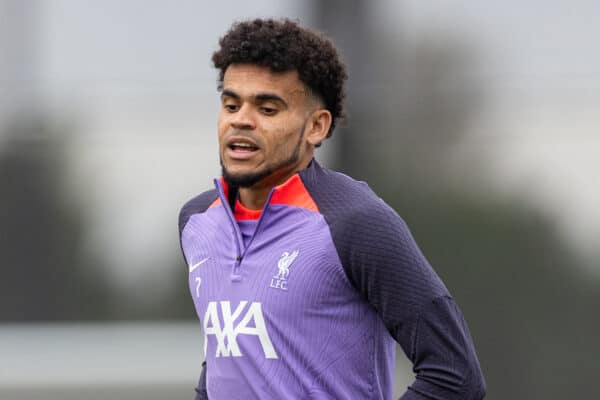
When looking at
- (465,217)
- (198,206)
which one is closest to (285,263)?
(198,206)

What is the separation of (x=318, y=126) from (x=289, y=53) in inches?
7.4

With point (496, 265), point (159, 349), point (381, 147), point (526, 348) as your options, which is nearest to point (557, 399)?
point (526, 348)

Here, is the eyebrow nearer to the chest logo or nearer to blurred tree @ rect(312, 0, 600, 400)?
the chest logo

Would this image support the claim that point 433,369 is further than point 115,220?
No

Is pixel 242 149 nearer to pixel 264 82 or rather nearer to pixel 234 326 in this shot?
pixel 264 82

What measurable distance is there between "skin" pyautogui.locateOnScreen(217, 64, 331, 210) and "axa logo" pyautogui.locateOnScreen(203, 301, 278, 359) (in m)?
0.27

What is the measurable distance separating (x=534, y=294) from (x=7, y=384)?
2.39 metres

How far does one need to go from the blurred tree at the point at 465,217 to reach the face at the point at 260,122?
265cm

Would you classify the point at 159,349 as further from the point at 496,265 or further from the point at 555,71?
the point at 555,71

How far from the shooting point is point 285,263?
97.4 inches

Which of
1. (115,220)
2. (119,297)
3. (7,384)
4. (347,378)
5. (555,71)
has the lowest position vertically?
(7,384)

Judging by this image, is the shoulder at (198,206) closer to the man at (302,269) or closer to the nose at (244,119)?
the man at (302,269)

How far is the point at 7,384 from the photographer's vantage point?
17.7 ft

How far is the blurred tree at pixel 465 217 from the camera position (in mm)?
5219
